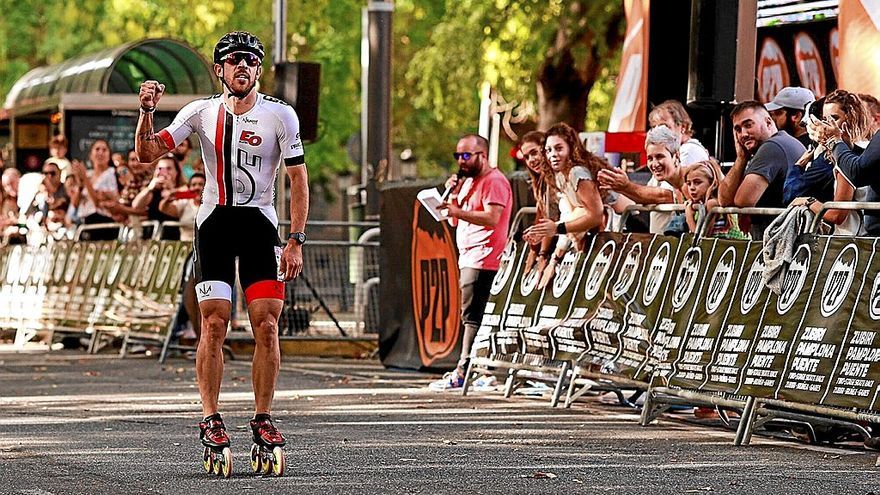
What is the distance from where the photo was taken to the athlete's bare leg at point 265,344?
32.0 ft

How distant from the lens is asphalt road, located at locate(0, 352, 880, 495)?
29.7 feet

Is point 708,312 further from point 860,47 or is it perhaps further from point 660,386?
point 860,47

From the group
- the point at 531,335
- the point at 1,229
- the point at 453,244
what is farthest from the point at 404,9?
the point at 531,335

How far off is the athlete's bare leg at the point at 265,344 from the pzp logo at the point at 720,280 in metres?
2.81

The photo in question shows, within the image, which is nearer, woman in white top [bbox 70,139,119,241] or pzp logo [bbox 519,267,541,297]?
pzp logo [bbox 519,267,541,297]

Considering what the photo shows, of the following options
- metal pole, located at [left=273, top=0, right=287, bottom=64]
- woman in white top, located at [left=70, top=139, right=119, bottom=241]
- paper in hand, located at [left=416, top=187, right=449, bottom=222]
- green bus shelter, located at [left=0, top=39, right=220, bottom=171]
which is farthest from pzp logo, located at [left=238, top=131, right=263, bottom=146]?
green bus shelter, located at [left=0, top=39, right=220, bottom=171]

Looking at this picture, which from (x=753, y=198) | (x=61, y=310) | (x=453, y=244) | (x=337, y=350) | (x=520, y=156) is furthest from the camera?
(x=61, y=310)

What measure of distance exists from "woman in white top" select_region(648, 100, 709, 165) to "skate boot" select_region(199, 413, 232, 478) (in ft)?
14.7

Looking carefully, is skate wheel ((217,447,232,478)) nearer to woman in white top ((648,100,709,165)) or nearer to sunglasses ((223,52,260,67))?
sunglasses ((223,52,260,67))

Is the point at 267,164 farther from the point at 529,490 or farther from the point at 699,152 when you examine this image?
the point at 699,152

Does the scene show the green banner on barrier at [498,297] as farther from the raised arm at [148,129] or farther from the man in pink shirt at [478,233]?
the raised arm at [148,129]

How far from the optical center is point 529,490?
8812 millimetres

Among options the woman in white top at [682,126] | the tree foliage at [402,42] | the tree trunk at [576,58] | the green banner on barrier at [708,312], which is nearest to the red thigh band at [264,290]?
the green banner on barrier at [708,312]

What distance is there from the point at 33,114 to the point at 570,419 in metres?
21.1
